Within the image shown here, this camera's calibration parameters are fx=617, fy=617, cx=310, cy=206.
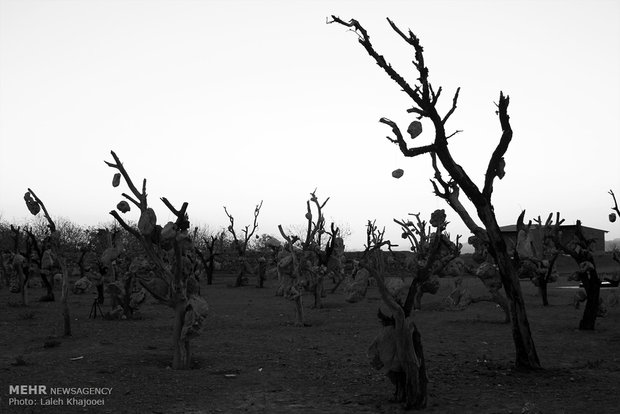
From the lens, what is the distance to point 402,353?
7.39 m

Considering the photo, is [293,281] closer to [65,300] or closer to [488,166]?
[65,300]

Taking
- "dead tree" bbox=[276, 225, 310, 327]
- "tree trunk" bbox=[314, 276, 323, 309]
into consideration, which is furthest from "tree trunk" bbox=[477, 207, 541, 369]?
"tree trunk" bbox=[314, 276, 323, 309]

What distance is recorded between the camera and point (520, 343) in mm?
9828

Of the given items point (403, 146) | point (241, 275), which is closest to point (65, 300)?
point (403, 146)

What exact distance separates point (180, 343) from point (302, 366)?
83.8 inches

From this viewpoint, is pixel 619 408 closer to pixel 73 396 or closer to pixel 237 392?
pixel 237 392

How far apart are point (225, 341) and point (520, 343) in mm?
6427

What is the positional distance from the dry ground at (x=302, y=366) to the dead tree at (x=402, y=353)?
10.9 inches

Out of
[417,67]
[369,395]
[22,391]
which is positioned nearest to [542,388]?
[369,395]

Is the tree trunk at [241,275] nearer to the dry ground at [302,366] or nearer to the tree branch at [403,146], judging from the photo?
the dry ground at [302,366]

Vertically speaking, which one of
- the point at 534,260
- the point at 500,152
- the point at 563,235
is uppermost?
the point at 563,235

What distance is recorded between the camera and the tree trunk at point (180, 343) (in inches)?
397

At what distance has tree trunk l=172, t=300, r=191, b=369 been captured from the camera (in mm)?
10086

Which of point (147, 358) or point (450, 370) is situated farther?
point (147, 358)
